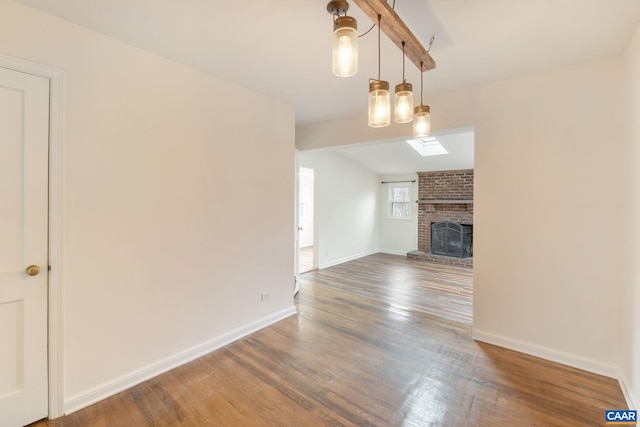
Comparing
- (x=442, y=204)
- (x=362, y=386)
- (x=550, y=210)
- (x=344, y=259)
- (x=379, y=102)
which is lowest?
(x=362, y=386)

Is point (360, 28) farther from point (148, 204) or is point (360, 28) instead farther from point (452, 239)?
point (452, 239)

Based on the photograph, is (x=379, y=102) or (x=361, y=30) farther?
(x=361, y=30)

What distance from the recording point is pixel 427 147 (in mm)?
5844

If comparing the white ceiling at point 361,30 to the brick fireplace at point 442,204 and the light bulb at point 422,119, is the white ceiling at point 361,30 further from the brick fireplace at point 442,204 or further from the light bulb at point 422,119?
the brick fireplace at point 442,204

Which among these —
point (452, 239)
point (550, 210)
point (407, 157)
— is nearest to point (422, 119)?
point (550, 210)

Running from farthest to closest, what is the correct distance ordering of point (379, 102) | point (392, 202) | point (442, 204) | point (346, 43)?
point (392, 202) < point (442, 204) < point (379, 102) < point (346, 43)

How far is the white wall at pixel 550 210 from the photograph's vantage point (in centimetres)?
228

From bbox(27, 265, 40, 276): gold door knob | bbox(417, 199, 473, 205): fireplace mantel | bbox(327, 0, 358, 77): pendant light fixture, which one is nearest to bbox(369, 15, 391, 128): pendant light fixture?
bbox(327, 0, 358, 77): pendant light fixture

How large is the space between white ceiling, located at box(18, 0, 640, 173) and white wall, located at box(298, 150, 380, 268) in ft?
10.1

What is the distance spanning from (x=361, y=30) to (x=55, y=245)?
2391 mm

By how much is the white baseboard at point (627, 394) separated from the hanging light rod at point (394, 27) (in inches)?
98.8

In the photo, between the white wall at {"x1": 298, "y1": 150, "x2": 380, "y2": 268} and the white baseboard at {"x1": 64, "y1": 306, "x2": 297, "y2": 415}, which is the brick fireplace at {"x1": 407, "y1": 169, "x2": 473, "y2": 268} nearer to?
the white wall at {"x1": 298, "y1": 150, "x2": 380, "y2": 268}

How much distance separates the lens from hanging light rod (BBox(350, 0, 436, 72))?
1.27 meters

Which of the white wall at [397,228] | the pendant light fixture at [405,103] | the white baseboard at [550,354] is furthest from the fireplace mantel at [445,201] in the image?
the pendant light fixture at [405,103]
